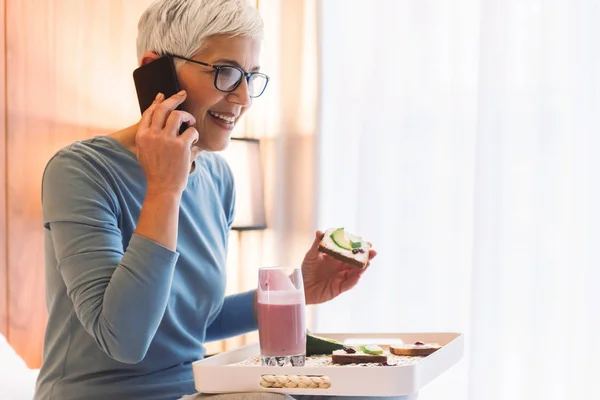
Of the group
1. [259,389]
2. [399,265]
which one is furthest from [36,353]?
[259,389]

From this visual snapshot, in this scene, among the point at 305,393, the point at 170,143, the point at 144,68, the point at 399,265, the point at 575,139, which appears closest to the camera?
the point at 305,393

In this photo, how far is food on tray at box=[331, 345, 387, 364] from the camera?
1189 millimetres

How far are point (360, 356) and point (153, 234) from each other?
37cm

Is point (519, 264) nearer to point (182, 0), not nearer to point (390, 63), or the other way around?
point (390, 63)

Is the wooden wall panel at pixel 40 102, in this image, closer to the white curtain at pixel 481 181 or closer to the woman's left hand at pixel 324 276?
the white curtain at pixel 481 181

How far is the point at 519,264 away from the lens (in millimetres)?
2309

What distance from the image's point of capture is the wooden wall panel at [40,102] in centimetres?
239

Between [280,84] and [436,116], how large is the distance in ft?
2.59

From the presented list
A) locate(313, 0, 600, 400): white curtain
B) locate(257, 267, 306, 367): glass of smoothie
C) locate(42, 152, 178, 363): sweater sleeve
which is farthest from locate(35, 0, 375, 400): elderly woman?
locate(313, 0, 600, 400): white curtain

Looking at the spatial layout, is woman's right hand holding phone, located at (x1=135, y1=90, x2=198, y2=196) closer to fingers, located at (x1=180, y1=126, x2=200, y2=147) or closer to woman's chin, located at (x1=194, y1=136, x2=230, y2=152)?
fingers, located at (x1=180, y1=126, x2=200, y2=147)

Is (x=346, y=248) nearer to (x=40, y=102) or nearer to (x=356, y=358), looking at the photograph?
(x=356, y=358)

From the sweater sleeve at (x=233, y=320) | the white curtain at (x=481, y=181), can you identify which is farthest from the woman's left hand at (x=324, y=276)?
the white curtain at (x=481, y=181)

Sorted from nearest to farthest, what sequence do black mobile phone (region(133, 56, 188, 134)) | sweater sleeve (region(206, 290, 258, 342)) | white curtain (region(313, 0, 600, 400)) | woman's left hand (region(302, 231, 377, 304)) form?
black mobile phone (region(133, 56, 188, 134)) < woman's left hand (region(302, 231, 377, 304)) < sweater sleeve (region(206, 290, 258, 342)) < white curtain (region(313, 0, 600, 400))

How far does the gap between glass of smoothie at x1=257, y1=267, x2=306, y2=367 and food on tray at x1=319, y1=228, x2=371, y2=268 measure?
23 cm
